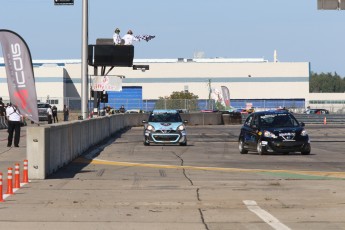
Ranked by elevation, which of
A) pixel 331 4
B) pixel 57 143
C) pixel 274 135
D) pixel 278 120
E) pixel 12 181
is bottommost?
pixel 12 181

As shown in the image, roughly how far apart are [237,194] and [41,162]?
4.91m

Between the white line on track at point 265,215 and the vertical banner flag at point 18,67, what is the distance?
772 centimetres

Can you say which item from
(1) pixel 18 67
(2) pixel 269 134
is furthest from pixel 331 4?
(1) pixel 18 67

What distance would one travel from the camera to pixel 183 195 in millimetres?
15172

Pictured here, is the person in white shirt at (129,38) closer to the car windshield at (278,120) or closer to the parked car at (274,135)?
the parked car at (274,135)

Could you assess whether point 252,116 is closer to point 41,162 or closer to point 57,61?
point 41,162

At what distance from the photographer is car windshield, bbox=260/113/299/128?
28347mm

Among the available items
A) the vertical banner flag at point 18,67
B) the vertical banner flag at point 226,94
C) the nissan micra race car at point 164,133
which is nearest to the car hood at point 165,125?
the nissan micra race car at point 164,133

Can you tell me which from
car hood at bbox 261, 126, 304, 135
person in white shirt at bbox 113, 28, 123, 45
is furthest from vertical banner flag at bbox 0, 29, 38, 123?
person in white shirt at bbox 113, 28, 123, 45

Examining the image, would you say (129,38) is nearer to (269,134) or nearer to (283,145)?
(269,134)

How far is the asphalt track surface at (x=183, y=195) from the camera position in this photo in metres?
11.7

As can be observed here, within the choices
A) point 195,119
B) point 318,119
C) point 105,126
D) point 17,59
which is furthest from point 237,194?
point 318,119

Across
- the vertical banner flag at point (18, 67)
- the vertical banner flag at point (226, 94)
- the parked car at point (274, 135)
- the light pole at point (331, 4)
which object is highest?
the light pole at point (331, 4)

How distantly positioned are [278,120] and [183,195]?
545 inches
